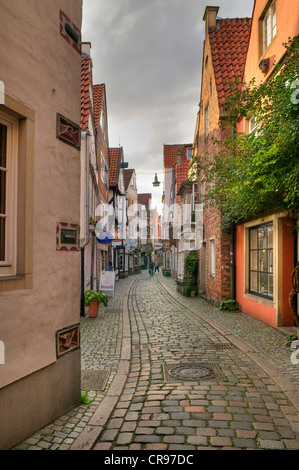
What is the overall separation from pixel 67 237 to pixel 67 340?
112cm

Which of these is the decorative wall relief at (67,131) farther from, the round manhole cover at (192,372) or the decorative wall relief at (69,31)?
the round manhole cover at (192,372)

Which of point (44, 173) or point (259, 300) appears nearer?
point (44, 173)

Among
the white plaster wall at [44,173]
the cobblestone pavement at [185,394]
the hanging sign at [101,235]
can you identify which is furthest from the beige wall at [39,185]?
the hanging sign at [101,235]

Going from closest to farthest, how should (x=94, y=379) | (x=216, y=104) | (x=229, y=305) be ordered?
(x=94, y=379) < (x=229, y=305) < (x=216, y=104)

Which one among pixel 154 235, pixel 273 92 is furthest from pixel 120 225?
pixel 154 235

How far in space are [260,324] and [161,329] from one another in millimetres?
2496

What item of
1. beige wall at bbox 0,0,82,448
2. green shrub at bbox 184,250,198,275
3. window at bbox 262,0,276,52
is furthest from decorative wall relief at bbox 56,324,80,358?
green shrub at bbox 184,250,198,275

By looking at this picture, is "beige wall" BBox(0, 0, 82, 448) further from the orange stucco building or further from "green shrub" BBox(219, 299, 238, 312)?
"green shrub" BBox(219, 299, 238, 312)

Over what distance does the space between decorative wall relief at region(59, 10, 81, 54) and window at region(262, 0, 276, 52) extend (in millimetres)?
6756

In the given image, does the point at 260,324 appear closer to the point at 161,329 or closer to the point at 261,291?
the point at 261,291

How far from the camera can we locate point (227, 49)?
46.1ft

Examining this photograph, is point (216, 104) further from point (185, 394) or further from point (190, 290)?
point (185, 394)

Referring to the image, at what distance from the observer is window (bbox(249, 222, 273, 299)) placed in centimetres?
945

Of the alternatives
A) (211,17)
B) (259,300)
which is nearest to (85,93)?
(211,17)
